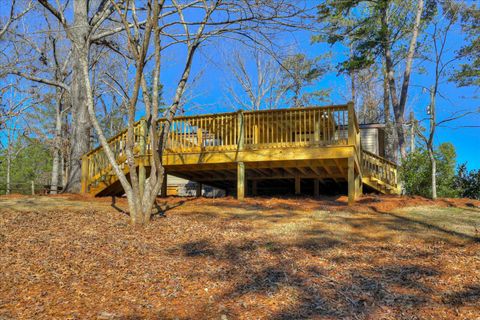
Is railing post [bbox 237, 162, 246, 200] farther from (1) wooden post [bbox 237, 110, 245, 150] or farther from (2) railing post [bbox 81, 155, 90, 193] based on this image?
(2) railing post [bbox 81, 155, 90, 193]

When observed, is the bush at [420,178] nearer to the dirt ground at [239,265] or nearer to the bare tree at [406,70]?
the bare tree at [406,70]

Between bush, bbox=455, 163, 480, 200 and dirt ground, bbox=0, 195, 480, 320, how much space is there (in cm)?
649

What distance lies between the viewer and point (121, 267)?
5.62 m

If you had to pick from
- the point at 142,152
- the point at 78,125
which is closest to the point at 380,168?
the point at 142,152

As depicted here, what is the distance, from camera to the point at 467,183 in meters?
14.9

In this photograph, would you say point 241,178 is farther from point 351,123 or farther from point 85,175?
point 85,175

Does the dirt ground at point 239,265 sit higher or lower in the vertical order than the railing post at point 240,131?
lower

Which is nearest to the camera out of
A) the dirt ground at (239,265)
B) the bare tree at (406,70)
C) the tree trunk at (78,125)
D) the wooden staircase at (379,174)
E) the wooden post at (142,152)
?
the dirt ground at (239,265)

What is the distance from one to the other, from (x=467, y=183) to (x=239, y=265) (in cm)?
1256

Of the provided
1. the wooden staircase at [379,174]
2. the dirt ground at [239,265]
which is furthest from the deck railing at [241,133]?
the wooden staircase at [379,174]

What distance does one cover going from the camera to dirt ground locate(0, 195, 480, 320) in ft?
14.3

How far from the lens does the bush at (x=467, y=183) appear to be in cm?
1458

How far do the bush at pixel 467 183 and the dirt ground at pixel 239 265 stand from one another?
6.49 metres

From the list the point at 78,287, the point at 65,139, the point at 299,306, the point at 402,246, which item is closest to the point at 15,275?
the point at 78,287
